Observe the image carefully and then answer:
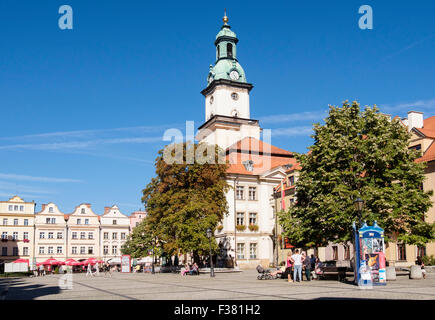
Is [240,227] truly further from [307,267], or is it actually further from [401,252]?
[307,267]

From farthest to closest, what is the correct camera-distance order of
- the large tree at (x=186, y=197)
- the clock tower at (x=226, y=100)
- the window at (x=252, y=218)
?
the clock tower at (x=226, y=100)
the window at (x=252, y=218)
the large tree at (x=186, y=197)

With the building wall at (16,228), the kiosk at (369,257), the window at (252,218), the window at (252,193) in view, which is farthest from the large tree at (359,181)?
the building wall at (16,228)

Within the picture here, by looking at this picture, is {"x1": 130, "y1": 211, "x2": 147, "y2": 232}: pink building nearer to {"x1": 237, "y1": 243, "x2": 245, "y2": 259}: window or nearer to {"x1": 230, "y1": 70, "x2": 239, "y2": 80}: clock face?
{"x1": 230, "y1": 70, "x2": 239, "y2": 80}: clock face

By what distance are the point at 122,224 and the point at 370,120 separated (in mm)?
75626

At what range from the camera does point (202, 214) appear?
4447 cm

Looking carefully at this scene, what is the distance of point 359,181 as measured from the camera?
29.8 meters

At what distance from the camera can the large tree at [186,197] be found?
142ft

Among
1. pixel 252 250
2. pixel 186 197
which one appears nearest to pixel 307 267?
pixel 186 197

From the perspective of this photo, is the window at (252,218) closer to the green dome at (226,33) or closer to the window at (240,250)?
the window at (240,250)

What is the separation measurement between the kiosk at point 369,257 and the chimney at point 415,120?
80.5 feet

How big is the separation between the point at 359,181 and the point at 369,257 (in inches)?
319

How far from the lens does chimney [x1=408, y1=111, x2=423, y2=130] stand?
45219 millimetres

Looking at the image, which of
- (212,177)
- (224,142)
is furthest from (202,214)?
(224,142)
